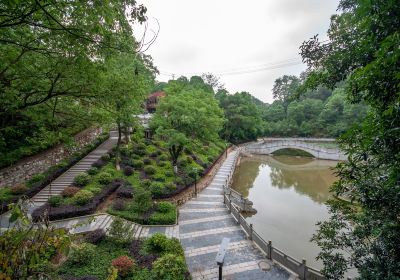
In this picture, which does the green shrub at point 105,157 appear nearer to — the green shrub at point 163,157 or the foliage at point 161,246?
the green shrub at point 163,157

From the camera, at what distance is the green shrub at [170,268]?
848cm

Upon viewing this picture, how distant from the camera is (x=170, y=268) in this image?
869 cm

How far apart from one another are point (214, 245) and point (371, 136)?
980 centimetres

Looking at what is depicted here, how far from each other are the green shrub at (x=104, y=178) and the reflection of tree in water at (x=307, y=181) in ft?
60.6

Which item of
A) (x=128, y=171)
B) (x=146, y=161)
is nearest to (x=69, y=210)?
(x=128, y=171)

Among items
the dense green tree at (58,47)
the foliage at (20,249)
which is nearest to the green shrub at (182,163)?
the dense green tree at (58,47)

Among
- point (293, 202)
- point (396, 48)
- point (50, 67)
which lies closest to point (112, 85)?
point (50, 67)

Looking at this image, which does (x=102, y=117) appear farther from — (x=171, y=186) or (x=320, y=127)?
(x=320, y=127)

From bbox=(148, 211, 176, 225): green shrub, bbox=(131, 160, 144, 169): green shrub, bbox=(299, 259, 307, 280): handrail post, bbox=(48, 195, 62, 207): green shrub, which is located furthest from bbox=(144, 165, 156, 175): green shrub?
bbox=(299, 259, 307, 280): handrail post

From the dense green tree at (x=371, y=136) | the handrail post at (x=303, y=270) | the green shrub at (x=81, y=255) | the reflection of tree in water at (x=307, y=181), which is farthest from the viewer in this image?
the reflection of tree in water at (x=307, y=181)

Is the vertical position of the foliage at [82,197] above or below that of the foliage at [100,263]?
above

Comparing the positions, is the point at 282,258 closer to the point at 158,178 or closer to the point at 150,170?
the point at 158,178

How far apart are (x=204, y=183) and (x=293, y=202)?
8.39 m

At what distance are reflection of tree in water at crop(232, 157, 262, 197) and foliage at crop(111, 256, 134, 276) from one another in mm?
16349
